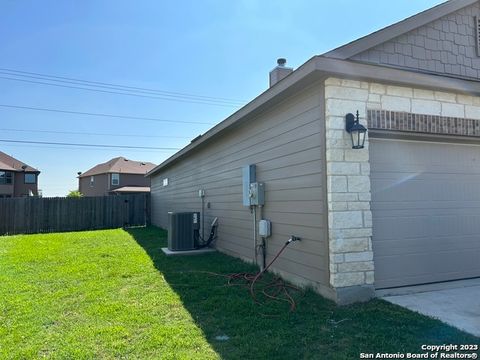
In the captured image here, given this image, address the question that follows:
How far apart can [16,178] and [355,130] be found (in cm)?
3324

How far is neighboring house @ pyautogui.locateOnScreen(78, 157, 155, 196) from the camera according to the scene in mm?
31562

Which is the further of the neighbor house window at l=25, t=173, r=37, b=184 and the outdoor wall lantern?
the neighbor house window at l=25, t=173, r=37, b=184

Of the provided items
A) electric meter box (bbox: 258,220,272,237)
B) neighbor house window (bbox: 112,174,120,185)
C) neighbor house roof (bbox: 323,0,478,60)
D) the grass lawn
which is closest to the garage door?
the grass lawn

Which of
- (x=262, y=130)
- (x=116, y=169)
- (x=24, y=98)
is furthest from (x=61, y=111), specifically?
(x=262, y=130)

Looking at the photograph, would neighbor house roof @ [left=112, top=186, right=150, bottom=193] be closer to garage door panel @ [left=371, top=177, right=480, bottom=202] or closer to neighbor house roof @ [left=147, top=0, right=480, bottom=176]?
neighbor house roof @ [left=147, top=0, right=480, bottom=176]

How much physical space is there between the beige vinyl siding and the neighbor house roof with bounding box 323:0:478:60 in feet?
1.94

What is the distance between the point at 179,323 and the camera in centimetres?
334

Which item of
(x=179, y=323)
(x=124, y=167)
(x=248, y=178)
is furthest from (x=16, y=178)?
(x=179, y=323)

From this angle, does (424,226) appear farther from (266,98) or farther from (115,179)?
(115,179)

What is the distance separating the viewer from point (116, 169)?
31.9m

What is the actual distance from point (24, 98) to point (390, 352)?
21.6 meters

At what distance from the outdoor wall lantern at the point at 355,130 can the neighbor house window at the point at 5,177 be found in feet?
106

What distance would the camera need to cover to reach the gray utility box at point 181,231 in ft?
25.4

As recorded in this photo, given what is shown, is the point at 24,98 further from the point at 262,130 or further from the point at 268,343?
the point at 268,343
